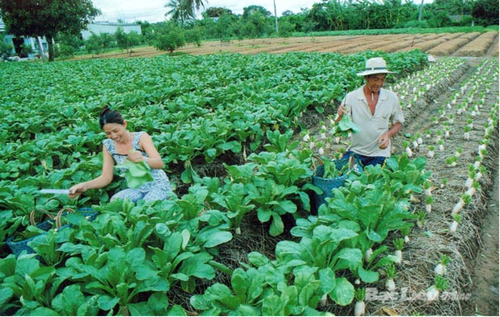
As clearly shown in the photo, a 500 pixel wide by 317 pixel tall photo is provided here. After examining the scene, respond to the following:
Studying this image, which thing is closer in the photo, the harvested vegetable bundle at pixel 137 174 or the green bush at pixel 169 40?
the harvested vegetable bundle at pixel 137 174

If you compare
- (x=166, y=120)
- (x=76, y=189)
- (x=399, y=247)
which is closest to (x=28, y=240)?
(x=76, y=189)

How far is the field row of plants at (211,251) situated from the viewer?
6.93 ft

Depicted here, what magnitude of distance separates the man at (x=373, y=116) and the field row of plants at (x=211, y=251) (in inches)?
12.8

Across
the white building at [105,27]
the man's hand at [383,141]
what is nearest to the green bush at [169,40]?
the man's hand at [383,141]

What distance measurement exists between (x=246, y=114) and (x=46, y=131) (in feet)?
13.6

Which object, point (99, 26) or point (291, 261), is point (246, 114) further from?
point (99, 26)

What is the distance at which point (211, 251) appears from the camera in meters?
2.78

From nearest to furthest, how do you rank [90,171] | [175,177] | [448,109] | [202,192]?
[202,192]
[90,171]
[175,177]
[448,109]

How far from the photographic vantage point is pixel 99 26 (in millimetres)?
63062

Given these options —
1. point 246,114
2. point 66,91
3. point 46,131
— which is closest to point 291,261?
point 246,114

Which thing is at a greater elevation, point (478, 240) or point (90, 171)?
point (90, 171)

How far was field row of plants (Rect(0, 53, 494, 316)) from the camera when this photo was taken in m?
2.11

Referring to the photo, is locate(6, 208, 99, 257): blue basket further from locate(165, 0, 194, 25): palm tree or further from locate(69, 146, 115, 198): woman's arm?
locate(165, 0, 194, 25): palm tree

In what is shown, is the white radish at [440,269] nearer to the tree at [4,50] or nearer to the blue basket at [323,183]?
the blue basket at [323,183]
